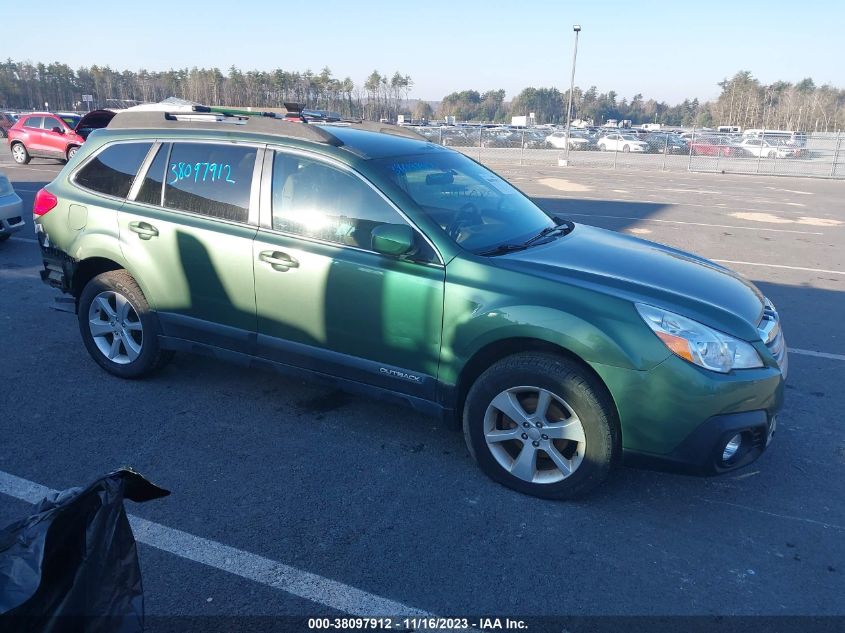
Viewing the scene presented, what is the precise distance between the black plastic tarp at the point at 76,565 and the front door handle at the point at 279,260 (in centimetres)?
207

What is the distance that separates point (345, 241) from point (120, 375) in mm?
2183

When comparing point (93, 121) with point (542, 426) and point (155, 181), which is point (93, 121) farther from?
point (542, 426)

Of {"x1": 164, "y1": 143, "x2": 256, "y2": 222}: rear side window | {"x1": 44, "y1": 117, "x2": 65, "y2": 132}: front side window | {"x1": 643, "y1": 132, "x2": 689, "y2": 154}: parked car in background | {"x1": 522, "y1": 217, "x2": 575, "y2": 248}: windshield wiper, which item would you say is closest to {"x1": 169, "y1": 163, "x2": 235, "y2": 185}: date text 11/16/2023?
{"x1": 164, "y1": 143, "x2": 256, "y2": 222}: rear side window

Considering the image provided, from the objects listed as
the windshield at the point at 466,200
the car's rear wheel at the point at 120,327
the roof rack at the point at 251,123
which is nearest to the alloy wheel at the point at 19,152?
the roof rack at the point at 251,123

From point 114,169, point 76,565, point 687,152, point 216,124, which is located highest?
point 687,152

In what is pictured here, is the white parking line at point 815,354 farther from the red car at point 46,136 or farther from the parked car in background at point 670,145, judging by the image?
the parked car in background at point 670,145

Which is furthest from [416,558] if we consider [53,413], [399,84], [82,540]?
[399,84]

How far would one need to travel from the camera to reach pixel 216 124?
4.51 m

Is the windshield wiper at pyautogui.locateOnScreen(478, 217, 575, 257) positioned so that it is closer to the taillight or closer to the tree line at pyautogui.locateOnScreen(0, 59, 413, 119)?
the taillight

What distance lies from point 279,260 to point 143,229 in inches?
46.4

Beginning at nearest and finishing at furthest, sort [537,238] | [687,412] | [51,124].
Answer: [687,412], [537,238], [51,124]

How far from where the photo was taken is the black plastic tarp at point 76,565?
1.69m

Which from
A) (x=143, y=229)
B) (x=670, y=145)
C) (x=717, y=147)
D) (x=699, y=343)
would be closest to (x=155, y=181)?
(x=143, y=229)

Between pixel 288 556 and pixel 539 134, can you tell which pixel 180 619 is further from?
pixel 539 134
